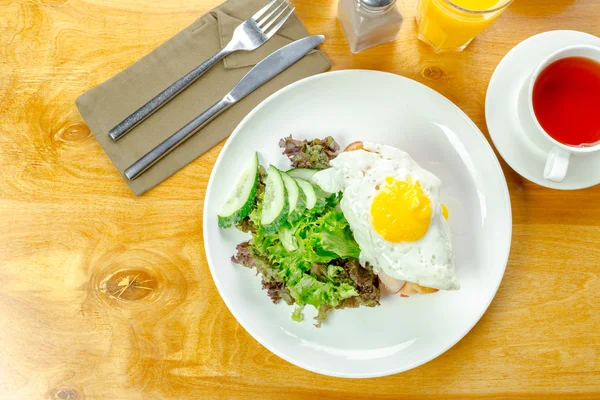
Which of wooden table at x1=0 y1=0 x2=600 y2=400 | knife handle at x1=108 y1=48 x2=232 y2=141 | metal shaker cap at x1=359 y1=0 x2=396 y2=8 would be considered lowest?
wooden table at x1=0 y1=0 x2=600 y2=400

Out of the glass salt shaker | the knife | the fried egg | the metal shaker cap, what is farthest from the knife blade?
the fried egg

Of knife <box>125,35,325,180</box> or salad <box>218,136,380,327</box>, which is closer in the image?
salad <box>218,136,380,327</box>

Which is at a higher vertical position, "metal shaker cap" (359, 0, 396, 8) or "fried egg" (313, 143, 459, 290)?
"metal shaker cap" (359, 0, 396, 8)

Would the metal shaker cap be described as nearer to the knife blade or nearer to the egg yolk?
the knife blade

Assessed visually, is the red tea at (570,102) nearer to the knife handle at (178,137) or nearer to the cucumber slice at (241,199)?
the cucumber slice at (241,199)

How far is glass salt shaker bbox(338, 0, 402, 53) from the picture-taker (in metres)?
1.43

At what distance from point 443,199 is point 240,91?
825mm

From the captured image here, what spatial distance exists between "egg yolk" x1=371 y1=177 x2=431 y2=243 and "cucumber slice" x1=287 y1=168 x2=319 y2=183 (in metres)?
0.29

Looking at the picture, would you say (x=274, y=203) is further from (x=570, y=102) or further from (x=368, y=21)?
(x=570, y=102)

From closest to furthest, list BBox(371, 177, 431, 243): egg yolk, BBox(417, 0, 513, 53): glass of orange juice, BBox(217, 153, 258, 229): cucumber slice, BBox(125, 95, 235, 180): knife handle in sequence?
1. BBox(371, 177, 431, 243): egg yolk
2. BBox(417, 0, 513, 53): glass of orange juice
3. BBox(217, 153, 258, 229): cucumber slice
4. BBox(125, 95, 235, 180): knife handle

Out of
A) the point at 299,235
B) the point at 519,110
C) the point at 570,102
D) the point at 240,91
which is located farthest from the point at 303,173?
the point at 570,102

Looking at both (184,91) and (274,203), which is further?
(184,91)

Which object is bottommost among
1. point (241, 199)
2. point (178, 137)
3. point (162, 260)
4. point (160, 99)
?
point (162, 260)

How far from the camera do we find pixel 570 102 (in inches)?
57.2
